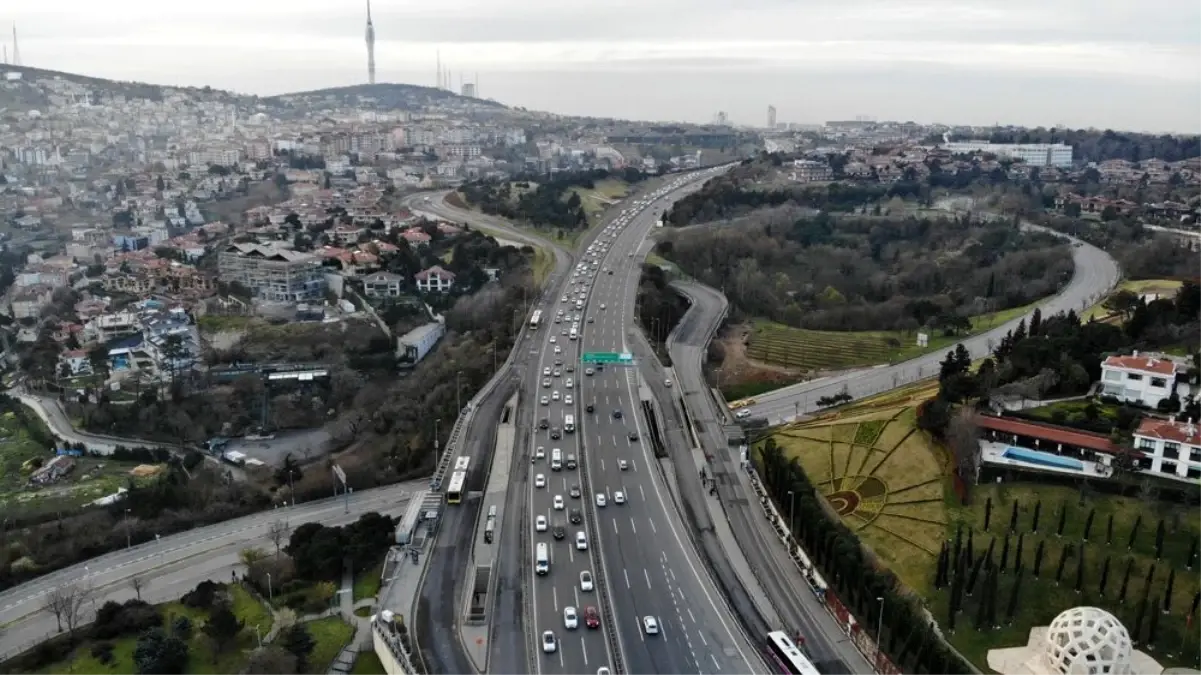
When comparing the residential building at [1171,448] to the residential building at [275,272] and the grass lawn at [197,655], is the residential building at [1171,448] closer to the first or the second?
the grass lawn at [197,655]

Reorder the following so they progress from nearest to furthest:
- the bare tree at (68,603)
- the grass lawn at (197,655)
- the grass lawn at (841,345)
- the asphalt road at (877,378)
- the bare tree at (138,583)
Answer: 1. the grass lawn at (197,655)
2. the bare tree at (68,603)
3. the bare tree at (138,583)
4. the asphalt road at (877,378)
5. the grass lawn at (841,345)

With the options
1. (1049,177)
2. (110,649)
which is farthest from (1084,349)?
(1049,177)

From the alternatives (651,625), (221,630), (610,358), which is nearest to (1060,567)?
(651,625)

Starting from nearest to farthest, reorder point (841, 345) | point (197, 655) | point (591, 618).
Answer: point (591, 618) < point (197, 655) < point (841, 345)

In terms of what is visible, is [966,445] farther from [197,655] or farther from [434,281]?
[434,281]

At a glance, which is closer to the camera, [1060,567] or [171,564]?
[1060,567]

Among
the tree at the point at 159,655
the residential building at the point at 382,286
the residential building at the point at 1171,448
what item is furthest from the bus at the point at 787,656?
the residential building at the point at 382,286
